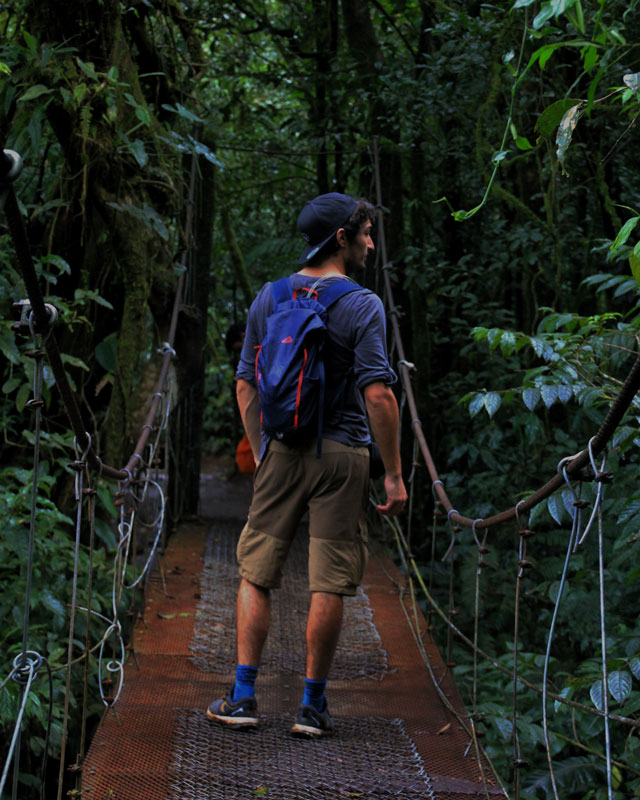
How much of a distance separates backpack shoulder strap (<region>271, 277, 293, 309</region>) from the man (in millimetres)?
20

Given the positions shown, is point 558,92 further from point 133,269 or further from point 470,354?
point 133,269

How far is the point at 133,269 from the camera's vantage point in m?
3.50

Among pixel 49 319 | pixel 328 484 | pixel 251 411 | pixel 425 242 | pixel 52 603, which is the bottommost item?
pixel 52 603

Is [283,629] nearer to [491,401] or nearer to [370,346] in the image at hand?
[491,401]

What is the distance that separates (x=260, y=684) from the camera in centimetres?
262

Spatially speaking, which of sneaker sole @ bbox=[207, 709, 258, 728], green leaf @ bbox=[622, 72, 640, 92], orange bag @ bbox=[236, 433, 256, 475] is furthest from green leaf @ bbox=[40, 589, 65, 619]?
green leaf @ bbox=[622, 72, 640, 92]

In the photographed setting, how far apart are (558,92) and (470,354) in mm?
1375

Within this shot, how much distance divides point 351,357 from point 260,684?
1.07m

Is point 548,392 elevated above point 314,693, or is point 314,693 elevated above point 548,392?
point 548,392

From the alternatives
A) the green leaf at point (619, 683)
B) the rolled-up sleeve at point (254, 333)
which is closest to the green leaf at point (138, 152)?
the rolled-up sleeve at point (254, 333)

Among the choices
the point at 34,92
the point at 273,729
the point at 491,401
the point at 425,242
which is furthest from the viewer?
the point at 425,242

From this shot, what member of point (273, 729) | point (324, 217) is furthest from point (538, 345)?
point (273, 729)

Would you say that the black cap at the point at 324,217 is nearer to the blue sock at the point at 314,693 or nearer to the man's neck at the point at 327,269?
the man's neck at the point at 327,269

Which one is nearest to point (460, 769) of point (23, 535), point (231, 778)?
point (231, 778)
